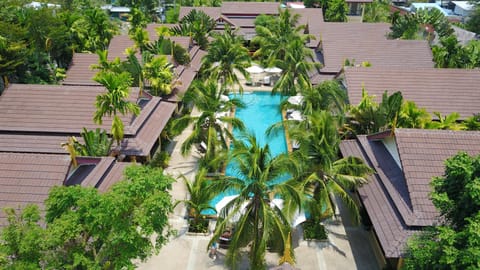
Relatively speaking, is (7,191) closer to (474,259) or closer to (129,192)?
(129,192)

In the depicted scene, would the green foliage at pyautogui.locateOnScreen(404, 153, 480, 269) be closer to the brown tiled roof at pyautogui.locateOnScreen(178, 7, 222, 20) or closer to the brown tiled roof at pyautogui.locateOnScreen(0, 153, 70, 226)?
the brown tiled roof at pyautogui.locateOnScreen(0, 153, 70, 226)

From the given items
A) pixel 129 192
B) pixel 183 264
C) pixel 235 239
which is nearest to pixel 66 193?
pixel 129 192

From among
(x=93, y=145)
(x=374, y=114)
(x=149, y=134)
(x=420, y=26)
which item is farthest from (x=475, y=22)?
(x=93, y=145)

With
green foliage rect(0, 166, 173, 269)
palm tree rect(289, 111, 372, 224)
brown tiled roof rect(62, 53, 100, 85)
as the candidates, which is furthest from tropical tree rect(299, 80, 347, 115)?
brown tiled roof rect(62, 53, 100, 85)

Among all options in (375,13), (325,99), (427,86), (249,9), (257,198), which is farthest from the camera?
(375,13)

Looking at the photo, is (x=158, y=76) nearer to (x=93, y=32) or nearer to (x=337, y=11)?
(x=93, y=32)
